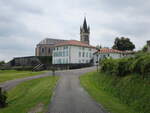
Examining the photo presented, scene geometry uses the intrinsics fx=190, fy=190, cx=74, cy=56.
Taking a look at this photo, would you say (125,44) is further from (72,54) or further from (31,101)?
(31,101)

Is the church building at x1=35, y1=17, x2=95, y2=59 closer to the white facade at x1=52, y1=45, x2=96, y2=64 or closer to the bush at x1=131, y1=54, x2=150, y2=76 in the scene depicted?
the white facade at x1=52, y1=45, x2=96, y2=64

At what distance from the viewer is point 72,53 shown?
215 feet

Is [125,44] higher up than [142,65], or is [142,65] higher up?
[125,44]

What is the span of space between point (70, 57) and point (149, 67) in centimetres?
5304

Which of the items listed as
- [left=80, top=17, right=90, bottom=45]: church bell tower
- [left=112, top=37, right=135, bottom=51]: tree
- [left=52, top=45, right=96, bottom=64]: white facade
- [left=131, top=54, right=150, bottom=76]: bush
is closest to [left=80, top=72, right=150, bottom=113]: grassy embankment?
[left=131, top=54, right=150, bottom=76]: bush

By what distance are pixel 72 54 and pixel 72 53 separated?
0.35m

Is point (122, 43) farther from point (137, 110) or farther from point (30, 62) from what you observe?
point (137, 110)

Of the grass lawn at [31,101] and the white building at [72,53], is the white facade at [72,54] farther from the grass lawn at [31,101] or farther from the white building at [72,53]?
the grass lawn at [31,101]

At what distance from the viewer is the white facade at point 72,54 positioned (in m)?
65.5

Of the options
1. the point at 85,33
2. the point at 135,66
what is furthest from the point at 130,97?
the point at 85,33

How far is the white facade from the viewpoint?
6552 cm

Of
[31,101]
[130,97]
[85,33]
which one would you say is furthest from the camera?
[85,33]

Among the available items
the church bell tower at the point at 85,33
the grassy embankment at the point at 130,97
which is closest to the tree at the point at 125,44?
the church bell tower at the point at 85,33

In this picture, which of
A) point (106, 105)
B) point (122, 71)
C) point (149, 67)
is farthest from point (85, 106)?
point (122, 71)
